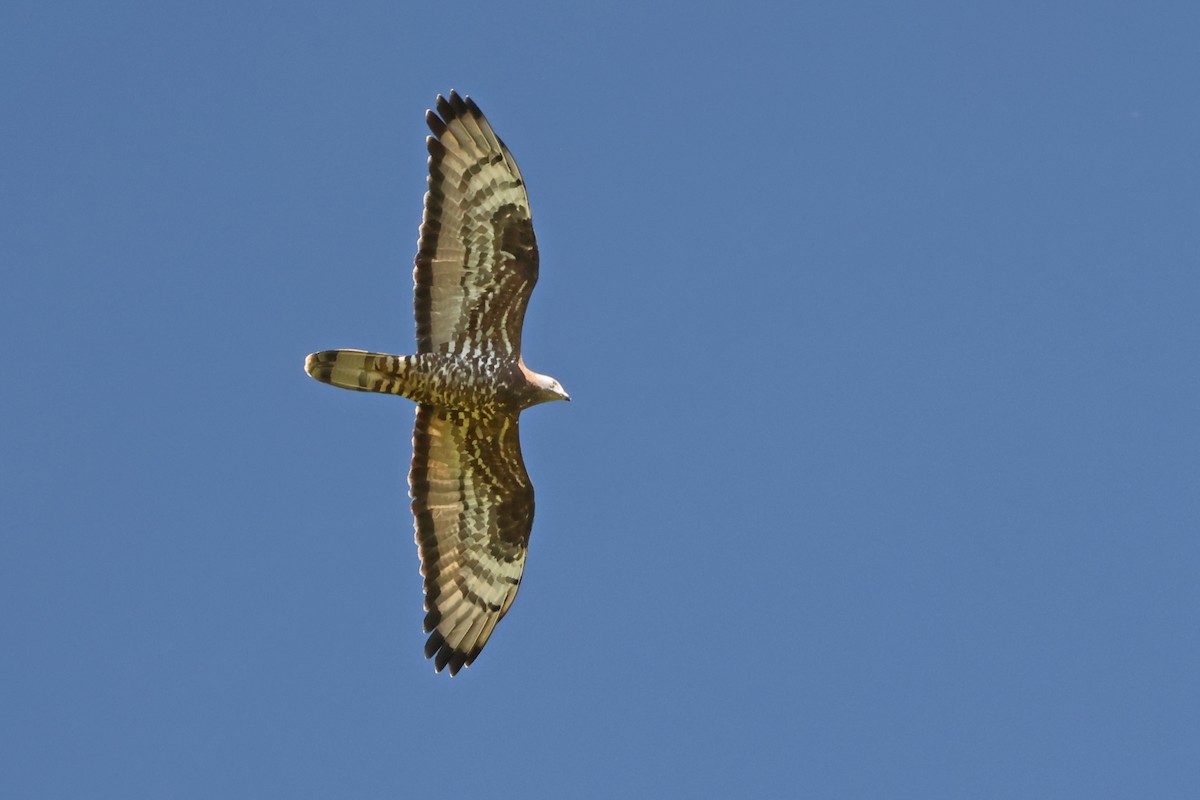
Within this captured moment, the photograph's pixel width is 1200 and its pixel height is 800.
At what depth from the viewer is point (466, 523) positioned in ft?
55.3

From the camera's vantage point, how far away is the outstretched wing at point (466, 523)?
655 inches

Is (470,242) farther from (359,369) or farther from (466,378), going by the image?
(359,369)

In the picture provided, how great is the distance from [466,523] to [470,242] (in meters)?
2.60

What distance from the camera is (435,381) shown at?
1599 centimetres

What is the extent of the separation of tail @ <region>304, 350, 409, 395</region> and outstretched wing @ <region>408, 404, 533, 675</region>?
919 mm

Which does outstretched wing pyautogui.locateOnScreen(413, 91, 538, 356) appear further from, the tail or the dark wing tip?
the dark wing tip

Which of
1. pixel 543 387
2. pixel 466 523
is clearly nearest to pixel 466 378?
pixel 543 387

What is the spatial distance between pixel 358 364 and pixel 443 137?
200cm

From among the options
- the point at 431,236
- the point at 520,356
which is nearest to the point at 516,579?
the point at 520,356

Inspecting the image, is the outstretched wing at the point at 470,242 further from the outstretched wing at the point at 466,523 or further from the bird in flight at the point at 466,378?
the outstretched wing at the point at 466,523

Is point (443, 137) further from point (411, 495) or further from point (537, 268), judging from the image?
point (411, 495)

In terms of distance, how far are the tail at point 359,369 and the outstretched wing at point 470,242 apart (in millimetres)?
427

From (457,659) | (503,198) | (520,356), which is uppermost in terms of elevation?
(503,198)

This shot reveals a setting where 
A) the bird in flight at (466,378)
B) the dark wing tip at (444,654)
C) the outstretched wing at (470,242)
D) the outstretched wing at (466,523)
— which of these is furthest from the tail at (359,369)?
the dark wing tip at (444,654)
